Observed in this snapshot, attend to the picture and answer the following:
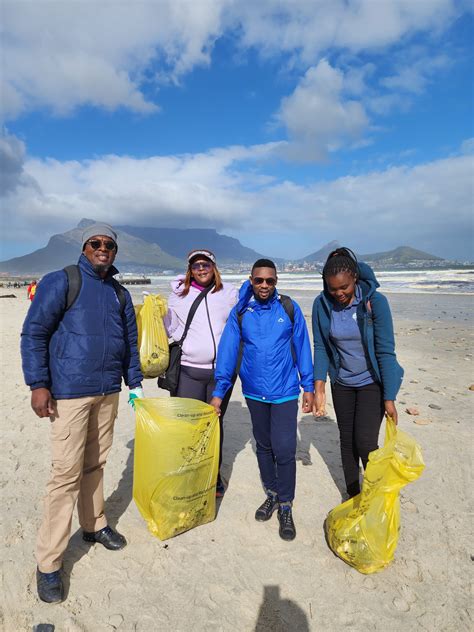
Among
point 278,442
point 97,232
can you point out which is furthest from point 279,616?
point 97,232

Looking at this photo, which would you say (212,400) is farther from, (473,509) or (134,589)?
(473,509)

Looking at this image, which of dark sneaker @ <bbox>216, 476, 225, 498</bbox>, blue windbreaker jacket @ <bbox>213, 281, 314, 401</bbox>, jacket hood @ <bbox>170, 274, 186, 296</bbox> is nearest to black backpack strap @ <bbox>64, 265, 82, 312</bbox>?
jacket hood @ <bbox>170, 274, 186, 296</bbox>

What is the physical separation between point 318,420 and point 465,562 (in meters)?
2.64

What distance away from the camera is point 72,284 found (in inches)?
91.0

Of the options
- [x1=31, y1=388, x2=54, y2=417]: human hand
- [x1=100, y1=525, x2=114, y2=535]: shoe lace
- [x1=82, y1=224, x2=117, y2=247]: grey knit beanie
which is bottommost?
[x1=100, y1=525, x2=114, y2=535]: shoe lace

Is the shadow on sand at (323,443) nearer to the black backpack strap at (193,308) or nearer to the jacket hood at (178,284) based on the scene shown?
the black backpack strap at (193,308)

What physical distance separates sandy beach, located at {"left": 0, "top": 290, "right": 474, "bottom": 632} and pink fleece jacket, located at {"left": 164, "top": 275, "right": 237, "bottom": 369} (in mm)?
1357

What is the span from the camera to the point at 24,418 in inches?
200

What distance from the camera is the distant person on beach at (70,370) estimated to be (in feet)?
7.26

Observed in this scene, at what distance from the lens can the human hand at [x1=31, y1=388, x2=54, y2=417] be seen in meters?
2.19

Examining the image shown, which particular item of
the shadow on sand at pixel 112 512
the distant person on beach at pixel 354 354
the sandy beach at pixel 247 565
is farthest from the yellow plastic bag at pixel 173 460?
the distant person on beach at pixel 354 354

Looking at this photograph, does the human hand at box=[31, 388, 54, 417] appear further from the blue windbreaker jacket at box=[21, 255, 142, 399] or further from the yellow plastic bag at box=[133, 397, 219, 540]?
the yellow plastic bag at box=[133, 397, 219, 540]

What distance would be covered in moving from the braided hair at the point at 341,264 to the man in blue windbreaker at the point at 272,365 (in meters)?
0.41

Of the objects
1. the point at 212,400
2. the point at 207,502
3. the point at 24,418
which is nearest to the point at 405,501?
the point at 207,502
